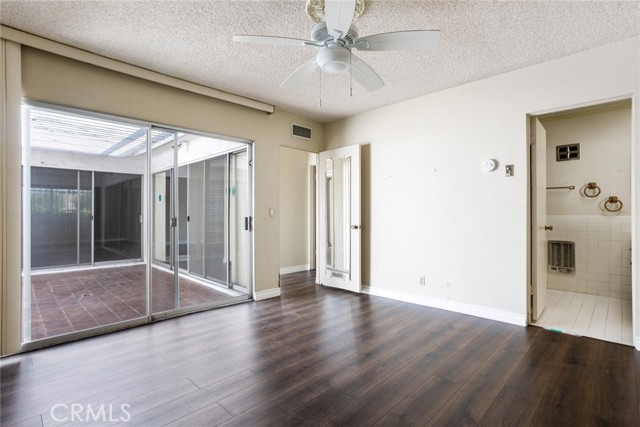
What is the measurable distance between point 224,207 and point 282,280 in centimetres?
180

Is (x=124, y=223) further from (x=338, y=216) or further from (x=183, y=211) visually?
(x=338, y=216)

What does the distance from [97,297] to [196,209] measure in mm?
1696

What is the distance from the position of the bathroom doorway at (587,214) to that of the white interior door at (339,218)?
7.69 ft

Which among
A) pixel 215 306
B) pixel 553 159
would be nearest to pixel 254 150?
pixel 215 306

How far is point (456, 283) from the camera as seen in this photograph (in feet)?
12.4

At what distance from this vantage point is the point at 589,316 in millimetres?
3539

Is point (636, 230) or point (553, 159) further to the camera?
point (553, 159)

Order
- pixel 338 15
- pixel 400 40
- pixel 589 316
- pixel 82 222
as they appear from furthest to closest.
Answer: pixel 589 316 < pixel 82 222 < pixel 400 40 < pixel 338 15

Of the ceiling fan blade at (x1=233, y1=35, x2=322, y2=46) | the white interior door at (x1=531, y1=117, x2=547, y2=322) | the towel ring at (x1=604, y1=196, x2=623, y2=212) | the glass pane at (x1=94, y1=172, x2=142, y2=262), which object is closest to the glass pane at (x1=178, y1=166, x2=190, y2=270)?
the glass pane at (x1=94, y1=172, x2=142, y2=262)

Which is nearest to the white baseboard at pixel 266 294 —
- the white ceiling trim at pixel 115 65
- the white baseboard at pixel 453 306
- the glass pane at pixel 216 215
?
the glass pane at pixel 216 215

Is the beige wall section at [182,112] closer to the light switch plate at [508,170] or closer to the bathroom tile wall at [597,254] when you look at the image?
the light switch plate at [508,170]

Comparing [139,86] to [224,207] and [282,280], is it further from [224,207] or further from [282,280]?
[282,280]

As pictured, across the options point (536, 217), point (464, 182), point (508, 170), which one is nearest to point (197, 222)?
point (464, 182)

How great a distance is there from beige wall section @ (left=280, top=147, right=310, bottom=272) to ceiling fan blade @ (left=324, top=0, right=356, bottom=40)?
4.45m
